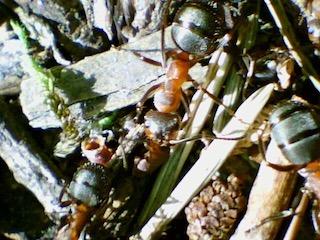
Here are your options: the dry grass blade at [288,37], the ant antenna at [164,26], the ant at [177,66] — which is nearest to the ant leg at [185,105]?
the ant at [177,66]

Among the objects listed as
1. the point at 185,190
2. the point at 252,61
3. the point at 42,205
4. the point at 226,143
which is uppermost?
the point at 252,61

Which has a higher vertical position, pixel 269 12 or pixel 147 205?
pixel 269 12

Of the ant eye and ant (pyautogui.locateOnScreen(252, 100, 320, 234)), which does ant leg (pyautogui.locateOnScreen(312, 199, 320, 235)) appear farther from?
the ant eye

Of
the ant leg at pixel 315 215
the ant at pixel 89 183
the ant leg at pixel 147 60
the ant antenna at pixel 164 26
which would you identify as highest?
the ant antenna at pixel 164 26

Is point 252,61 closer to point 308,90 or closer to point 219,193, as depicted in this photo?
point 308,90

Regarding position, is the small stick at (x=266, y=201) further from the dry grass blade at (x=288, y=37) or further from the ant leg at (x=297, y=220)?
the dry grass blade at (x=288, y=37)

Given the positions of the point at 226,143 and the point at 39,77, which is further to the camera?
the point at 39,77

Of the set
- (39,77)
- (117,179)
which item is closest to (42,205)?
(117,179)

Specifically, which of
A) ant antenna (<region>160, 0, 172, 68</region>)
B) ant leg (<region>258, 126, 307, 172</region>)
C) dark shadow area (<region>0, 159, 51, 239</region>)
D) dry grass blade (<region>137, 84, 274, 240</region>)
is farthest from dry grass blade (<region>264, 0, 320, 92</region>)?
dark shadow area (<region>0, 159, 51, 239</region>)
